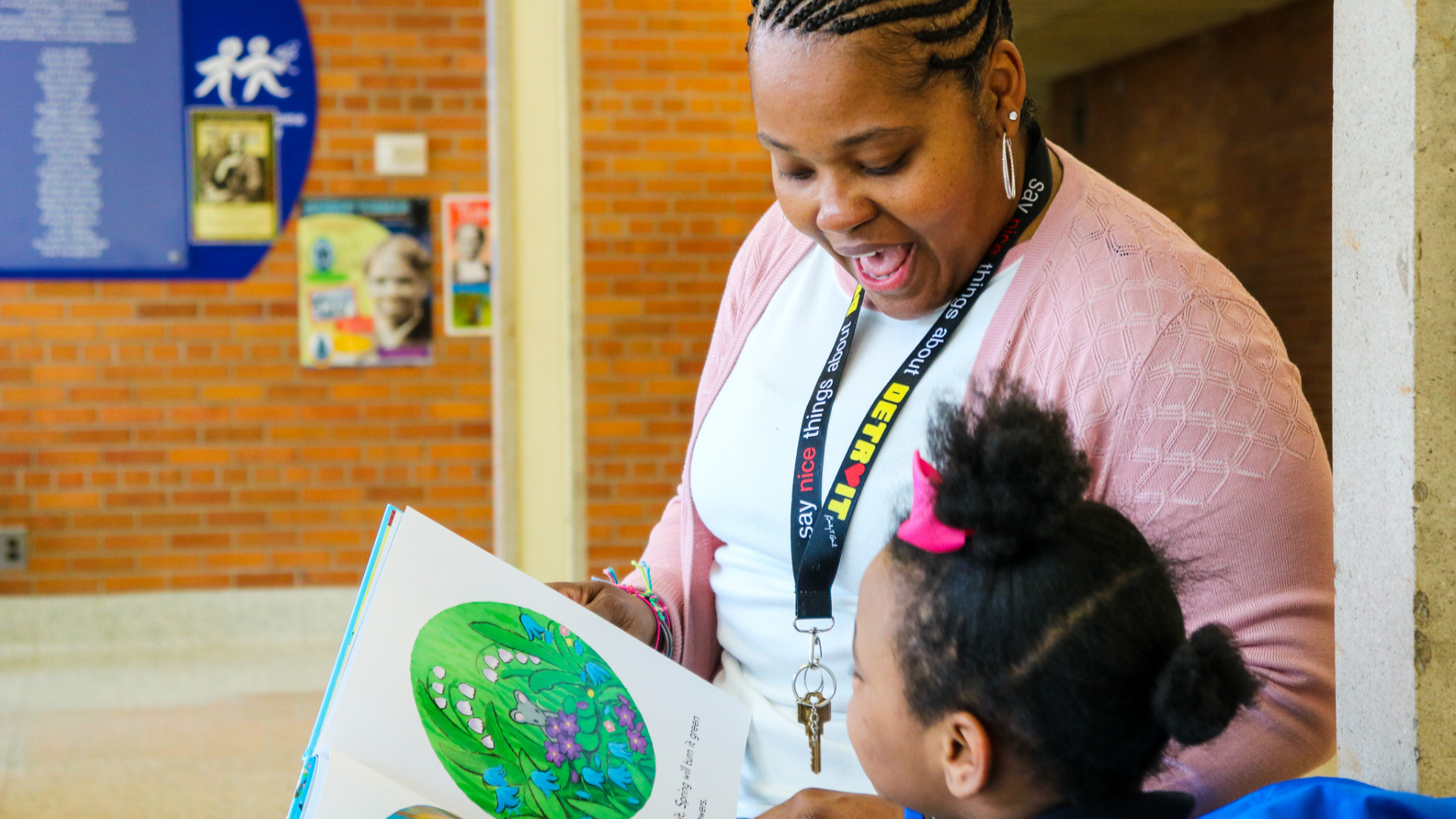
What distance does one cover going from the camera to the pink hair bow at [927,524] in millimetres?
913

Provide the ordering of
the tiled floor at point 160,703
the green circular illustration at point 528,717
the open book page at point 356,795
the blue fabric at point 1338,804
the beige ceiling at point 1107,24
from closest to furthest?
the blue fabric at point 1338,804 → the open book page at point 356,795 → the green circular illustration at point 528,717 → the tiled floor at point 160,703 → the beige ceiling at point 1107,24

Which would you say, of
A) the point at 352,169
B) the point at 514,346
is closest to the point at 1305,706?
the point at 514,346

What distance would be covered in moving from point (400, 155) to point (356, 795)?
4.36m

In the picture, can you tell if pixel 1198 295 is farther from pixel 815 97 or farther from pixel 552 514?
pixel 552 514

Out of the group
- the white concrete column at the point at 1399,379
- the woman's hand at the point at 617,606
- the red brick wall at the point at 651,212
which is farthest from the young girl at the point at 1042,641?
the red brick wall at the point at 651,212

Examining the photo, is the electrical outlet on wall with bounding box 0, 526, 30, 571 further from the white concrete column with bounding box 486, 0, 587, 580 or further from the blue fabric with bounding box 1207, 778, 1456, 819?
the blue fabric with bounding box 1207, 778, 1456, 819

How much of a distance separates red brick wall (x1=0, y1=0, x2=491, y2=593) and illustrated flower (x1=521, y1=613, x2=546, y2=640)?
159 inches

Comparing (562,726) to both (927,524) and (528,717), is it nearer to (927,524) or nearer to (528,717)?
(528,717)

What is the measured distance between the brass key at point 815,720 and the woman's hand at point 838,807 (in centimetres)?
7

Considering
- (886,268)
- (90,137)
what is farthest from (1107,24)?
(886,268)

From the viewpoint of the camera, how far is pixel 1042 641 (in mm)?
886

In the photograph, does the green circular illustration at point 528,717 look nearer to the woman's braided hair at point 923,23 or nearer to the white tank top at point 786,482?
the white tank top at point 786,482

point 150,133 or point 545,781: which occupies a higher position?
point 150,133

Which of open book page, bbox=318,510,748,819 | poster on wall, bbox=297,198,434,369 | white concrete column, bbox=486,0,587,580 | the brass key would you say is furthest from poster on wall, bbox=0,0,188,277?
the brass key
